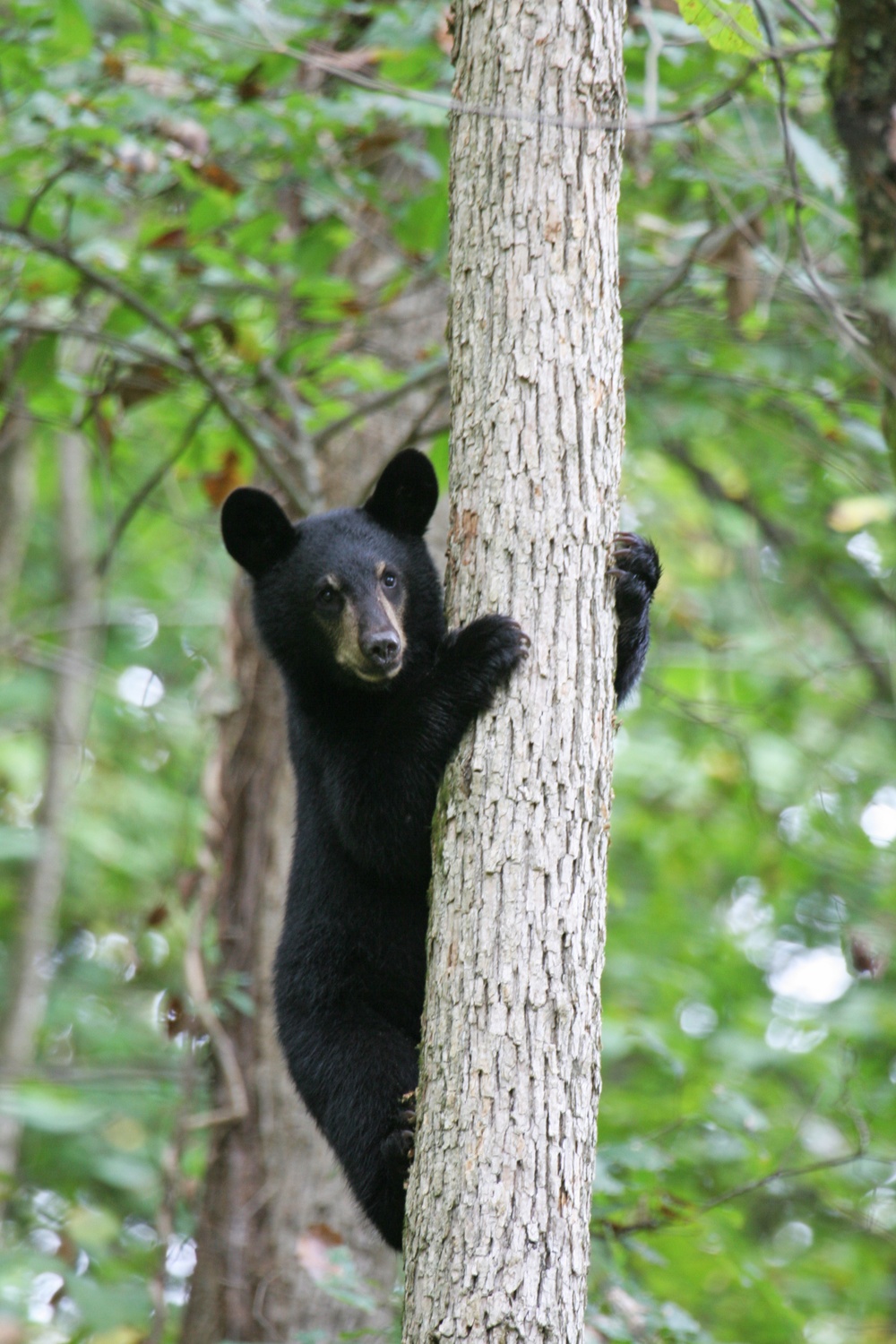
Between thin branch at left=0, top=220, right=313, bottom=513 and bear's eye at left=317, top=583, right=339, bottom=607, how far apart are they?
1506 millimetres

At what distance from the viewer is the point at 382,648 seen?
11.1 ft

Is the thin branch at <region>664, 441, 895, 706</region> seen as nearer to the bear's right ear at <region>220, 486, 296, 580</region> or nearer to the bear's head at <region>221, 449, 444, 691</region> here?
the bear's head at <region>221, 449, 444, 691</region>

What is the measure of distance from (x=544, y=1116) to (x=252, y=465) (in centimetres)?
432

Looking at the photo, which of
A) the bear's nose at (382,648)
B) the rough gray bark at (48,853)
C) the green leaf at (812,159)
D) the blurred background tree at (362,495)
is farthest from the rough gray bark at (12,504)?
the green leaf at (812,159)

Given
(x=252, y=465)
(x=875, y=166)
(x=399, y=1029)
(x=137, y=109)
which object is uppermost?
(x=137, y=109)

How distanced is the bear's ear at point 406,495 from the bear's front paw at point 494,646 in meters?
1.34

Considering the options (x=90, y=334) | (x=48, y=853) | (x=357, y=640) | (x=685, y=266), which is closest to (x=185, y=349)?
(x=90, y=334)

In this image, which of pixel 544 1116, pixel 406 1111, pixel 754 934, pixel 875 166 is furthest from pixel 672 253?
pixel 754 934

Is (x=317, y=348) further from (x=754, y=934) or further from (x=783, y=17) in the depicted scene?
(x=754, y=934)

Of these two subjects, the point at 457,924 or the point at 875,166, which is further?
the point at 875,166

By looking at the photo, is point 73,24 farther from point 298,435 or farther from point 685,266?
point 685,266

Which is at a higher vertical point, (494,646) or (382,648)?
(382,648)

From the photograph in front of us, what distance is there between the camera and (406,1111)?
3.37 metres

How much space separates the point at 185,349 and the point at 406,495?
60.9 inches
